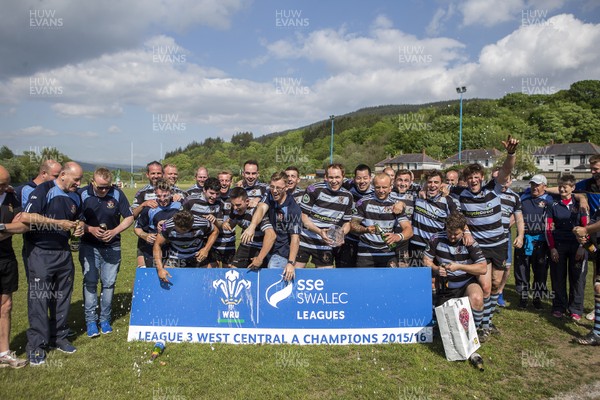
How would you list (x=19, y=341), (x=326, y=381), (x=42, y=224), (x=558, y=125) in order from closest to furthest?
(x=326, y=381) → (x=42, y=224) → (x=19, y=341) → (x=558, y=125)

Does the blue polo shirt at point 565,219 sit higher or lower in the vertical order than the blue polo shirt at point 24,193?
lower

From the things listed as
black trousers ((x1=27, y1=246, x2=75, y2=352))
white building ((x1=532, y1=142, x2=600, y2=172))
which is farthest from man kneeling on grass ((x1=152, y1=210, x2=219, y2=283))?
white building ((x1=532, y1=142, x2=600, y2=172))

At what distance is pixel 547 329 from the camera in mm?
5996

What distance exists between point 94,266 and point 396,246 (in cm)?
483

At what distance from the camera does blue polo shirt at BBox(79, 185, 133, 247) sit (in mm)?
5527

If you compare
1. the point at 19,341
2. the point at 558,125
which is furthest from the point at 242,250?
the point at 558,125

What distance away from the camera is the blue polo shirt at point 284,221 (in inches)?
216

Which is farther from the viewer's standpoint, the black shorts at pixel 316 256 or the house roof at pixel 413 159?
the house roof at pixel 413 159

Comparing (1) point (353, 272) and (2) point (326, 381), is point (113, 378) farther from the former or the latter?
(1) point (353, 272)

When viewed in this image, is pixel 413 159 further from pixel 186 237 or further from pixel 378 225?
pixel 186 237

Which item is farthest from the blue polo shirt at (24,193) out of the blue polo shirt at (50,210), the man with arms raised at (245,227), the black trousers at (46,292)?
the man with arms raised at (245,227)

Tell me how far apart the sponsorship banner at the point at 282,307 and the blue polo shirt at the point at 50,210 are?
1196 mm

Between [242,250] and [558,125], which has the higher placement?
[558,125]

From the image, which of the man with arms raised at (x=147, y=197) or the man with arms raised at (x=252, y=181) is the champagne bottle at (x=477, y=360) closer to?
the man with arms raised at (x=252, y=181)
